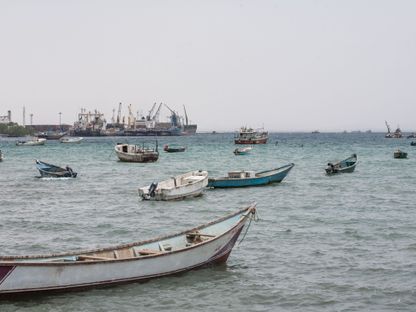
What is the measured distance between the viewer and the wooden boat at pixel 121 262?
16.1 meters

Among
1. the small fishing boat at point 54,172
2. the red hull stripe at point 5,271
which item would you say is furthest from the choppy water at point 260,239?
the small fishing boat at point 54,172

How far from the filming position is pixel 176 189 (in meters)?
38.6

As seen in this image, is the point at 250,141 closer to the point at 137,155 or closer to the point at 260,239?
the point at 137,155

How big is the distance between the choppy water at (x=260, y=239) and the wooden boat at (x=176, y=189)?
2.82 ft

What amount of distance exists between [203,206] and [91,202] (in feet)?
25.6

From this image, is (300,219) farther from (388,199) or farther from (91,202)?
(91,202)

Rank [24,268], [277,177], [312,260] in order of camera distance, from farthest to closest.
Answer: [277,177] < [312,260] < [24,268]

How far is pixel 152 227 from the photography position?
2923cm

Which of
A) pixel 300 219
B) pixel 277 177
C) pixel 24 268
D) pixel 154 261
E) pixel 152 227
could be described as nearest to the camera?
pixel 24 268

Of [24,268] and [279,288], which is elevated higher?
[24,268]

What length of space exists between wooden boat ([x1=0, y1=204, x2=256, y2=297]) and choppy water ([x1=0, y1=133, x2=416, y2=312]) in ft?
1.23

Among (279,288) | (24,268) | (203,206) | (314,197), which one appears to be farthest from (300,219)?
(24,268)

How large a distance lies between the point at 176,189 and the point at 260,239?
14030 mm

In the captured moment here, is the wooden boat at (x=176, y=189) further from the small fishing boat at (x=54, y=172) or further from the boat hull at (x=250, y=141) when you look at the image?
the boat hull at (x=250, y=141)
